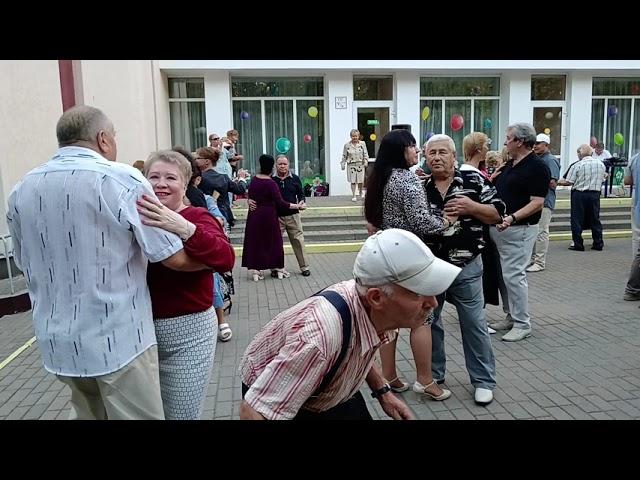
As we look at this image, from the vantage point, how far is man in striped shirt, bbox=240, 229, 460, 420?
1668mm

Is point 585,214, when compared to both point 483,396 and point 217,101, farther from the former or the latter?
point 217,101

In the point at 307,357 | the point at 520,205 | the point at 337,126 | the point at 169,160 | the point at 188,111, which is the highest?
the point at 188,111

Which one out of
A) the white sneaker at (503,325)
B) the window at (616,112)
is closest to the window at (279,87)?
the window at (616,112)

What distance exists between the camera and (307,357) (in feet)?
5.44

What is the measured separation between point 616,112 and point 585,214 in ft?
35.8

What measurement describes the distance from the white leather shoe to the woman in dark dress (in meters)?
4.91

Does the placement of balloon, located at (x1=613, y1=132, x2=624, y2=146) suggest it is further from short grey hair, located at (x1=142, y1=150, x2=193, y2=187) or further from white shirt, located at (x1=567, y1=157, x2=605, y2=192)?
short grey hair, located at (x1=142, y1=150, x2=193, y2=187)

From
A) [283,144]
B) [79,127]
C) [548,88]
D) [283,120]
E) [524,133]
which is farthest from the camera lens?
[548,88]

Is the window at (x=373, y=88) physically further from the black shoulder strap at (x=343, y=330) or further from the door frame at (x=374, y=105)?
the black shoulder strap at (x=343, y=330)

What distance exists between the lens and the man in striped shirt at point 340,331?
1.67 m

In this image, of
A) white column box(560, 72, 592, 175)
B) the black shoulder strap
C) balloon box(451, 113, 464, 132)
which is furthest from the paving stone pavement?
white column box(560, 72, 592, 175)

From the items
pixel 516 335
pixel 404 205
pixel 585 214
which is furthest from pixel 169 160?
pixel 585 214

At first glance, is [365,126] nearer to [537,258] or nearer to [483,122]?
[483,122]

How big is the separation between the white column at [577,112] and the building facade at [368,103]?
0.12 feet
